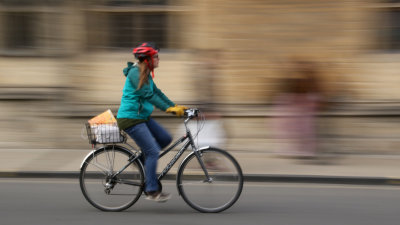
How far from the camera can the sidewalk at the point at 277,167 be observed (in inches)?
291

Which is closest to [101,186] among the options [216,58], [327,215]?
[327,215]

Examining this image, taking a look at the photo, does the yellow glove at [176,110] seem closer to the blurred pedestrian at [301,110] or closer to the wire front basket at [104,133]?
the wire front basket at [104,133]

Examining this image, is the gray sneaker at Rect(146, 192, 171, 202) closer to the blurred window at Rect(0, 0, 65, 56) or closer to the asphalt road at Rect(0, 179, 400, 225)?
the asphalt road at Rect(0, 179, 400, 225)

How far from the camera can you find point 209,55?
343 inches

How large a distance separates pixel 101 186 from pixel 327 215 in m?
2.31

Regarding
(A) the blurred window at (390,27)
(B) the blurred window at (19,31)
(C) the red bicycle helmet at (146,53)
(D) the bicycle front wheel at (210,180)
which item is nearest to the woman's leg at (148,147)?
(D) the bicycle front wheel at (210,180)

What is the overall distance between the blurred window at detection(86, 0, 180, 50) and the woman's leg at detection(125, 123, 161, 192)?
471 cm

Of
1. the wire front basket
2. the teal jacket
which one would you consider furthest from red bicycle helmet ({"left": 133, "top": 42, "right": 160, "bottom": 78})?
the wire front basket

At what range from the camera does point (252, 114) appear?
954cm

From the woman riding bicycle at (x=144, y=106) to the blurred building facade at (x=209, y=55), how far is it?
3227mm

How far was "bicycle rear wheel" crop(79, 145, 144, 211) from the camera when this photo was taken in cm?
575

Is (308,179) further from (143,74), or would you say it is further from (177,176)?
(143,74)

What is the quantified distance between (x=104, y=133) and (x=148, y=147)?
456 millimetres

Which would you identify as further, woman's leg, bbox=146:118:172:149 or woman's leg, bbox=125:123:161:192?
woman's leg, bbox=146:118:172:149
